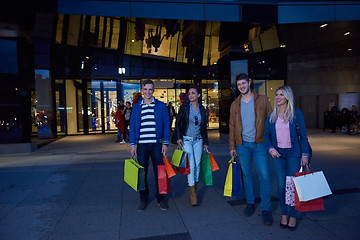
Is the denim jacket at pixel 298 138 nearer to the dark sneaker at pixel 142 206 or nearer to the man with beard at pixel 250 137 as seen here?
the man with beard at pixel 250 137

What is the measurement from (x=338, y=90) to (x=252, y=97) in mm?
18395

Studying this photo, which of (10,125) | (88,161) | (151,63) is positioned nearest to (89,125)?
(151,63)

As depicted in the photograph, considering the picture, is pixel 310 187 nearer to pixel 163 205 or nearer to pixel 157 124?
pixel 163 205

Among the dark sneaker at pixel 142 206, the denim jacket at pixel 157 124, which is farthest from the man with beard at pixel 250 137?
the dark sneaker at pixel 142 206

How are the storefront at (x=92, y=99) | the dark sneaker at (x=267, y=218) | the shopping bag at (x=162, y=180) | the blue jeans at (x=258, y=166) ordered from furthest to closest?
the storefront at (x=92, y=99)
the shopping bag at (x=162, y=180)
the blue jeans at (x=258, y=166)
the dark sneaker at (x=267, y=218)

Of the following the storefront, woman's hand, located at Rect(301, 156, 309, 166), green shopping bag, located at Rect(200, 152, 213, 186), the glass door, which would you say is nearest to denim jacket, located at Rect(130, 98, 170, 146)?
green shopping bag, located at Rect(200, 152, 213, 186)

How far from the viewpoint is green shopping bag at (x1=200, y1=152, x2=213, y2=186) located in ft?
14.1

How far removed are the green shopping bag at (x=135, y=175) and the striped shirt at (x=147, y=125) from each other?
41 centimetres

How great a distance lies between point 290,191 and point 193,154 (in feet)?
5.19

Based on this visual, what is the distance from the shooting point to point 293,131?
10.7 ft

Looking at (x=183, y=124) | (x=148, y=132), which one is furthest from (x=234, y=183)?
(x=148, y=132)

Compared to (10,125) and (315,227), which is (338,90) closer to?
(315,227)

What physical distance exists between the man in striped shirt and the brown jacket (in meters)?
1.01

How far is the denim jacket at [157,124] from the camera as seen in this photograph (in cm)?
409
